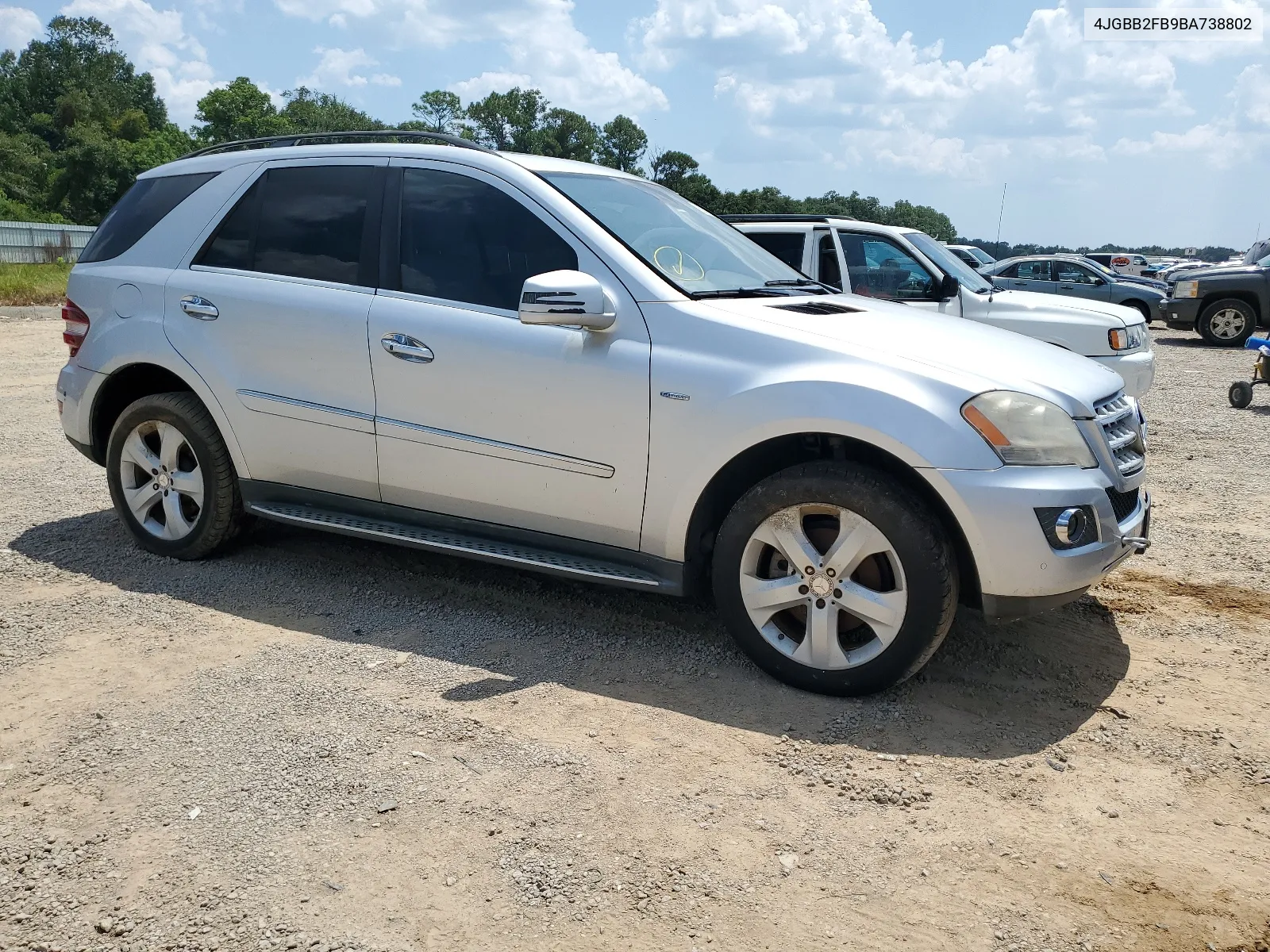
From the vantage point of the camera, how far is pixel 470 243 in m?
4.41

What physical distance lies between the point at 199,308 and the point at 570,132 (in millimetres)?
129639

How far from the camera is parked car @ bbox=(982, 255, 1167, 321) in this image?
19.2 m

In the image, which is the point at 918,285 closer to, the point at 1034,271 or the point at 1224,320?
the point at 1224,320

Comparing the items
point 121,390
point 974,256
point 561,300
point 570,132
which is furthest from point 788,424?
point 570,132

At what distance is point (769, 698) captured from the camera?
12.5 feet

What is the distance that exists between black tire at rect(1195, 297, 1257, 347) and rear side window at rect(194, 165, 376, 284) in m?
16.9

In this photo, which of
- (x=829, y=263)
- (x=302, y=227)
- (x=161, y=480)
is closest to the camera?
(x=302, y=227)

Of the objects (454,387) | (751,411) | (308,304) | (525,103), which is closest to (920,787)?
(751,411)

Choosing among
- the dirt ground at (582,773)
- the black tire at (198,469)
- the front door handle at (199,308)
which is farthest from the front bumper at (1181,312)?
the front door handle at (199,308)

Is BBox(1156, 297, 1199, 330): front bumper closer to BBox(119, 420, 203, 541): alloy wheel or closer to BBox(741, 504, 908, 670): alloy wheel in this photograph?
BBox(741, 504, 908, 670): alloy wheel

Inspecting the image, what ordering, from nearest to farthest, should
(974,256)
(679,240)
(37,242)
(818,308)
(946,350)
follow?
(946,350) → (818,308) → (679,240) → (974,256) → (37,242)

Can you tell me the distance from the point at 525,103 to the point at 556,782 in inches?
5313

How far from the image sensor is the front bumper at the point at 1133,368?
9.17 meters

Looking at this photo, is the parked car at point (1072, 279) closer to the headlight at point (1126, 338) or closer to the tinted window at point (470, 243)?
the headlight at point (1126, 338)
